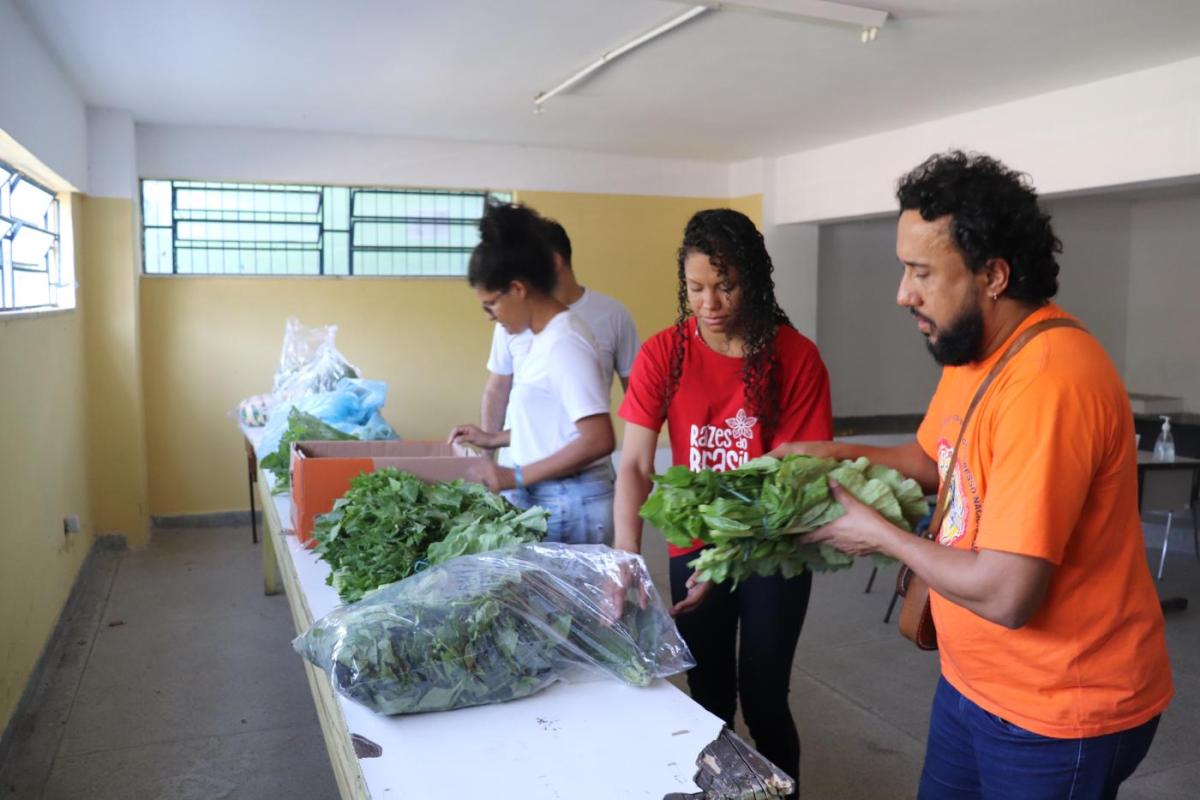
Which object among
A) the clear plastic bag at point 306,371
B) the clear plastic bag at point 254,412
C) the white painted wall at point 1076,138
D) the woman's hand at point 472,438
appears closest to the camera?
the woman's hand at point 472,438

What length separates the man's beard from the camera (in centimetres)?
138

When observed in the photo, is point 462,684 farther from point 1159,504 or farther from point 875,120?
point 875,120

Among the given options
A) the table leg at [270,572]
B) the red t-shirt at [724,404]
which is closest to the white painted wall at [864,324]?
the table leg at [270,572]

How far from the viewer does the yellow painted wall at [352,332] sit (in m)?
6.33

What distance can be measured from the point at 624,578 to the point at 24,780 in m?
2.48

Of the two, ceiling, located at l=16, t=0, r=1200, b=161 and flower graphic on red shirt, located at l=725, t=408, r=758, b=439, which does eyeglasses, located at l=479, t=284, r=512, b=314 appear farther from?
ceiling, located at l=16, t=0, r=1200, b=161

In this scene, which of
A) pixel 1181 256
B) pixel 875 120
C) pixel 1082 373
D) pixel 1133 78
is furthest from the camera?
pixel 1181 256

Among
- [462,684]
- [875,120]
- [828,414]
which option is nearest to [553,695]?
[462,684]

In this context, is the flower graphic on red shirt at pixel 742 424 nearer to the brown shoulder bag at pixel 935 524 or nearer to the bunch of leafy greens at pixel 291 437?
the brown shoulder bag at pixel 935 524

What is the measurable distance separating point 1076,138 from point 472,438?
3.85m

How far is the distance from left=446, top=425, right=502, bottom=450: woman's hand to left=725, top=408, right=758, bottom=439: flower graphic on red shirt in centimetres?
112

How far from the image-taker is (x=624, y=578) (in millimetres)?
1652

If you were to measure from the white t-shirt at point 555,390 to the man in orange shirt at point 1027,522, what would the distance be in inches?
34.0

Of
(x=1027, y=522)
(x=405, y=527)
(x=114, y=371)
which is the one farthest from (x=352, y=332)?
(x=1027, y=522)
